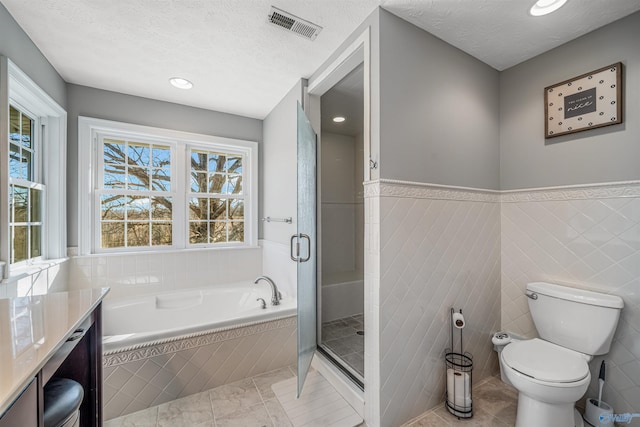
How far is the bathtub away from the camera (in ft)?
5.74

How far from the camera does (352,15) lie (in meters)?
1.64

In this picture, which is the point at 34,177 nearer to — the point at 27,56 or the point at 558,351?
the point at 27,56

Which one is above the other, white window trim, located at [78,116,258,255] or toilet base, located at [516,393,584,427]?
white window trim, located at [78,116,258,255]

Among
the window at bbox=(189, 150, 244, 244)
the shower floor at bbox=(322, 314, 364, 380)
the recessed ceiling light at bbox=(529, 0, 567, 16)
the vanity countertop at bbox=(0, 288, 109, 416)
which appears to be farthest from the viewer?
the window at bbox=(189, 150, 244, 244)

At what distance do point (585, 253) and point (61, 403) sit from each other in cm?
276

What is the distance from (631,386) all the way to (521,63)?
2202 millimetres

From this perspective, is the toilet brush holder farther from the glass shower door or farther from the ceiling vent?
the ceiling vent

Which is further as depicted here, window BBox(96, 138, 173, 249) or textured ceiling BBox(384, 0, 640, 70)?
window BBox(96, 138, 173, 249)

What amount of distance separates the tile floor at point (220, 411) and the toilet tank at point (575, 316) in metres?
1.76

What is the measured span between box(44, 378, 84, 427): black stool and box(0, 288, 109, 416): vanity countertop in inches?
10.6

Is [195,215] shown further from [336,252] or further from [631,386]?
[631,386]

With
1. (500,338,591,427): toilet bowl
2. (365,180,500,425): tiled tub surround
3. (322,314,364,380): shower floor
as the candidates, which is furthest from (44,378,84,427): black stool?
(500,338,591,427): toilet bowl

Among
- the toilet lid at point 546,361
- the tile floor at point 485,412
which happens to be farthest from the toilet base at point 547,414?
the tile floor at point 485,412

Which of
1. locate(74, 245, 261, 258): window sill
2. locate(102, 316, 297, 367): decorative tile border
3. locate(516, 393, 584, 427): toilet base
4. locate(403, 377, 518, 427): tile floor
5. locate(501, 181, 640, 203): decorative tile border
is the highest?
locate(501, 181, 640, 203): decorative tile border
